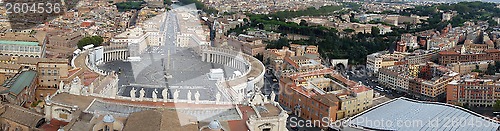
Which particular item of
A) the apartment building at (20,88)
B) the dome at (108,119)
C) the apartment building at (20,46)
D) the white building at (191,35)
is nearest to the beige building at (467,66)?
the white building at (191,35)

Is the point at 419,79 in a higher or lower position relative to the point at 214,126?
lower

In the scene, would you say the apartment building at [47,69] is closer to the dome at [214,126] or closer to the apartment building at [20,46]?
the apartment building at [20,46]

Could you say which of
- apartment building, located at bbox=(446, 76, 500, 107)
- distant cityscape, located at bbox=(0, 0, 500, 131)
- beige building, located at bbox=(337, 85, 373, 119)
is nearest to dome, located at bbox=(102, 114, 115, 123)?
distant cityscape, located at bbox=(0, 0, 500, 131)

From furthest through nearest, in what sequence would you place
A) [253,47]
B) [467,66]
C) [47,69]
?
[253,47], [467,66], [47,69]

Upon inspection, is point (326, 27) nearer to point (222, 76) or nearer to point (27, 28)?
point (222, 76)

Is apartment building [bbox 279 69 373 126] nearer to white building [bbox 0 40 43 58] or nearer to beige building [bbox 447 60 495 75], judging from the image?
beige building [bbox 447 60 495 75]

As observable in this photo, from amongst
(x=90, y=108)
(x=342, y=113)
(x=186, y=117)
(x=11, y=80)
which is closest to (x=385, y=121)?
(x=342, y=113)

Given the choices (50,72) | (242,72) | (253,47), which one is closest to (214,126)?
(50,72)

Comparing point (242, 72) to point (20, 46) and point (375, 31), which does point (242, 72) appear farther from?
point (375, 31)

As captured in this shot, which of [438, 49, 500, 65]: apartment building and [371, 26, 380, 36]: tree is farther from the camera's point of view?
[371, 26, 380, 36]: tree

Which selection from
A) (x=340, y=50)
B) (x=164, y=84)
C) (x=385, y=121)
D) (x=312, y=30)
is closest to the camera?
(x=385, y=121)

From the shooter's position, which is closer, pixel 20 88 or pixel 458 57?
pixel 20 88
